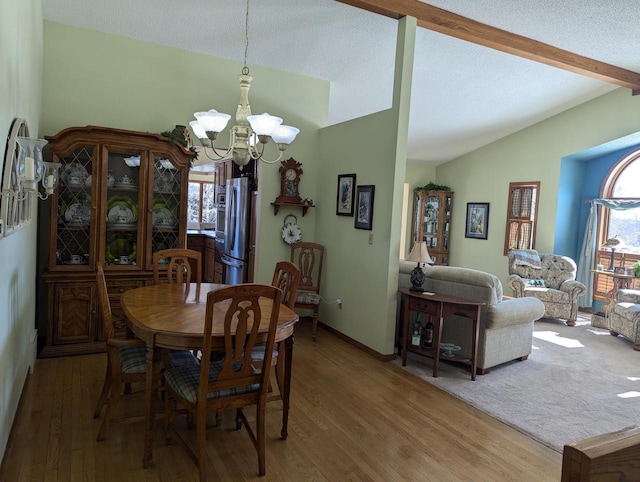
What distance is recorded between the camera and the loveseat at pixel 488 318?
12.7 ft

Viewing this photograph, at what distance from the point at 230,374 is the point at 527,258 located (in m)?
5.69

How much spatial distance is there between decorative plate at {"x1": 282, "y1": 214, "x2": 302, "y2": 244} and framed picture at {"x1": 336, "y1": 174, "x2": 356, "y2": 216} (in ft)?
1.92

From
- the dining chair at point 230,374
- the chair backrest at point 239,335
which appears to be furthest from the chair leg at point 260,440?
the chair backrest at point 239,335

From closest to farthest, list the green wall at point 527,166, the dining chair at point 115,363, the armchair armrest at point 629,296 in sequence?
the dining chair at point 115,363 → the armchair armrest at point 629,296 → the green wall at point 527,166

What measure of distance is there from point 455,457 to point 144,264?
3121mm

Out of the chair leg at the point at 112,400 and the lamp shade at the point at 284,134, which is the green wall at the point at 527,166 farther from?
the chair leg at the point at 112,400

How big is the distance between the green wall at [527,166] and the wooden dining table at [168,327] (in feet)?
18.9

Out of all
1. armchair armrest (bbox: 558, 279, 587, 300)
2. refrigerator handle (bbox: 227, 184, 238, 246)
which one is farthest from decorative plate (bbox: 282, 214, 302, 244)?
armchair armrest (bbox: 558, 279, 587, 300)

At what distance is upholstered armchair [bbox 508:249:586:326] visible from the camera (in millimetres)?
6059

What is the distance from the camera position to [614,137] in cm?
620

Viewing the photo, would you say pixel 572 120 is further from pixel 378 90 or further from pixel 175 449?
pixel 175 449

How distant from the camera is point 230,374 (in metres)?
2.22

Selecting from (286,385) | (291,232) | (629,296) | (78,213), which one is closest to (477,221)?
(629,296)

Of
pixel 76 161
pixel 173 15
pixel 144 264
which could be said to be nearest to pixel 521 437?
pixel 144 264
